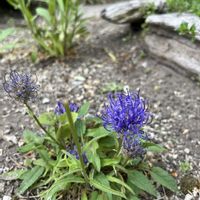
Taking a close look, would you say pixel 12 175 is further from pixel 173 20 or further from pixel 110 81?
pixel 173 20

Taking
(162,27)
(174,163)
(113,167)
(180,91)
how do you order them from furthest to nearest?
(162,27) → (180,91) → (174,163) → (113,167)

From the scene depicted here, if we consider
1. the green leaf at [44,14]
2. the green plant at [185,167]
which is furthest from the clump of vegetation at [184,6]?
the green plant at [185,167]

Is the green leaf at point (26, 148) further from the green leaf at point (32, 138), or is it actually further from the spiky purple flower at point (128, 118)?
the spiky purple flower at point (128, 118)

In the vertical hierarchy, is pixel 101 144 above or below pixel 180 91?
above

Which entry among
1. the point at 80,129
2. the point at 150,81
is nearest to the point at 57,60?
the point at 150,81

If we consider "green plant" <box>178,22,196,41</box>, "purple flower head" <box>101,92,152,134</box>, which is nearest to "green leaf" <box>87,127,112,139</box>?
"purple flower head" <box>101,92,152,134</box>

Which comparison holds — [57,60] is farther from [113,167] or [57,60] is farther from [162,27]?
[113,167]
